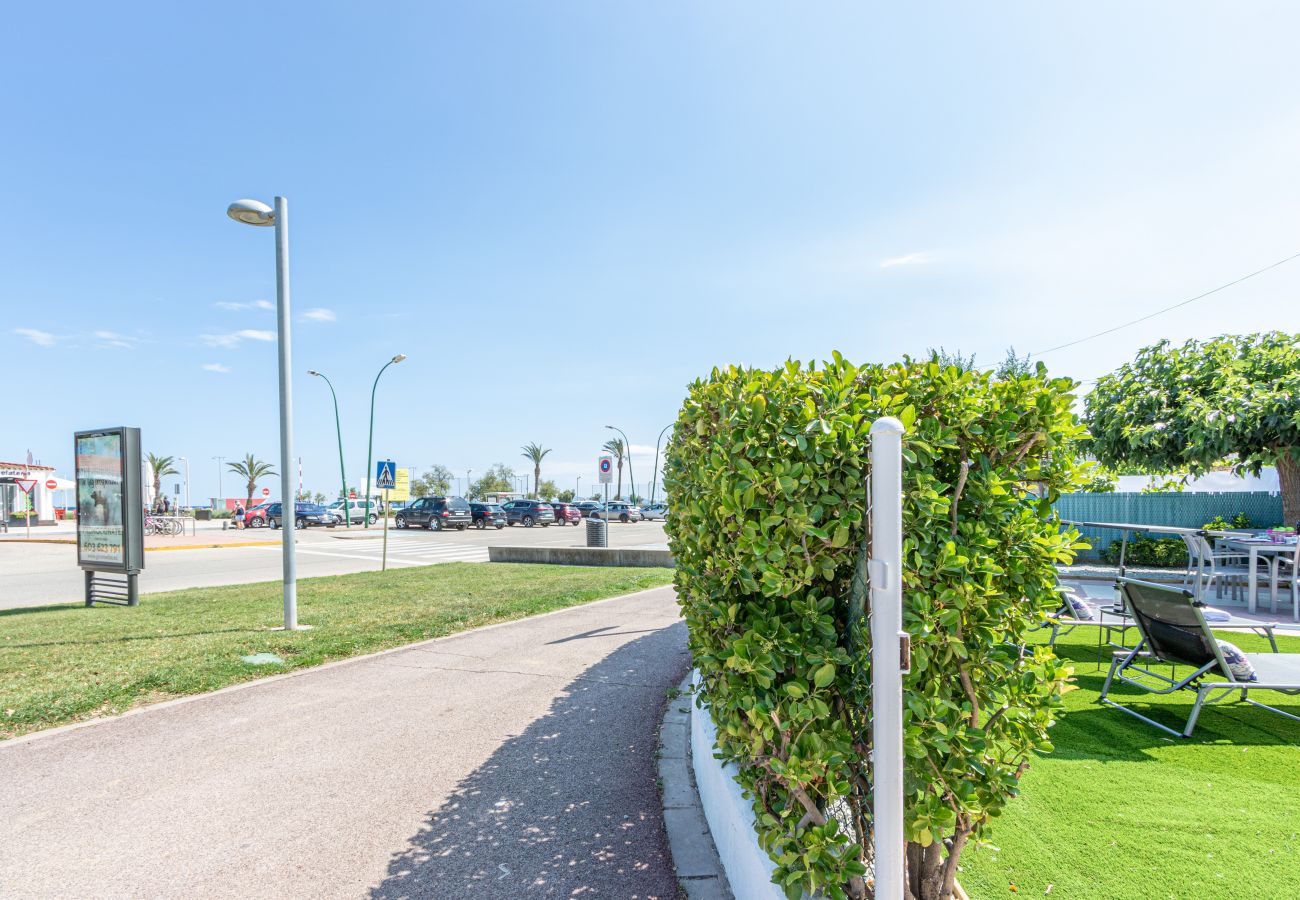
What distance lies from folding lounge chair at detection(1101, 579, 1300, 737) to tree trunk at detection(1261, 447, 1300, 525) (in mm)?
12472

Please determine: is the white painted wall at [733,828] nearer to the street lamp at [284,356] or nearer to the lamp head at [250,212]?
the street lamp at [284,356]

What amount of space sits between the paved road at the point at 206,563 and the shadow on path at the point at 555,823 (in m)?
11.5

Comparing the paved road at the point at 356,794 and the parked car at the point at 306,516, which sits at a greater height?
the paved road at the point at 356,794

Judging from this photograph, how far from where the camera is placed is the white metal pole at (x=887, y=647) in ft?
5.18

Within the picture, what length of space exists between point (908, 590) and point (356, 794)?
3.14m

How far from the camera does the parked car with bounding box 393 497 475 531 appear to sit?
114ft

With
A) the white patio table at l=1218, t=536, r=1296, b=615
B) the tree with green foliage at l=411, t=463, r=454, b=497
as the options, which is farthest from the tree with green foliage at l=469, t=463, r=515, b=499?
the white patio table at l=1218, t=536, r=1296, b=615

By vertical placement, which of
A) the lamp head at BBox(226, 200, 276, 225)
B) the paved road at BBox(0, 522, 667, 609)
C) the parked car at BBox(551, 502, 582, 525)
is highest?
the lamp head at BBox(226, 200, 276, 225)

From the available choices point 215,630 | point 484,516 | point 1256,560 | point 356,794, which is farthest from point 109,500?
point 484,516

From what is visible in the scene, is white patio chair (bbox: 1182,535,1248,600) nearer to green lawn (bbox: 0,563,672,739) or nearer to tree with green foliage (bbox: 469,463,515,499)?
green lawn (bbox: 0,563,672,739)

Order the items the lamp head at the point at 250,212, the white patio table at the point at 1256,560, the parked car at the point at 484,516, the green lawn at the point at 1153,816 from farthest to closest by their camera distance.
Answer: the parked car at the point at 484,516 < the white patio table at the point at 1256,560 < the lamp head at the point at 250,212 < the green lawn at the point at 1153,816

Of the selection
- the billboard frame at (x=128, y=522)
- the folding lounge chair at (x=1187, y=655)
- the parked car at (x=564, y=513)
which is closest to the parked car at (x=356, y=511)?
the parked car at (x=564, y=513)

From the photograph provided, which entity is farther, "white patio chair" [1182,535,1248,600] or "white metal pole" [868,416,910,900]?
"white patio chair" [1182,535,1248,600]

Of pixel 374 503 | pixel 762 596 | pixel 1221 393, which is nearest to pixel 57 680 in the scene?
pixel 762 596
